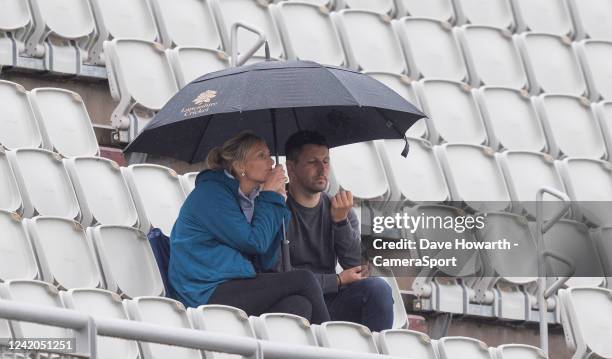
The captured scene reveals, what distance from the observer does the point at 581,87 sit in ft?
33.6

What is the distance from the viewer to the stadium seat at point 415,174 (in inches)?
328

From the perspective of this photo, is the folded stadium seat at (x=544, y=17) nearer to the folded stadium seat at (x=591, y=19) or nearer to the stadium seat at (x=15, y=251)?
the folded stadium seat at (x=591, y=19)

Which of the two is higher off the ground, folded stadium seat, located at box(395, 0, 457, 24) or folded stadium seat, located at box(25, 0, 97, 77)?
folded stadium seat, located at box(395, 0, 457, 24)

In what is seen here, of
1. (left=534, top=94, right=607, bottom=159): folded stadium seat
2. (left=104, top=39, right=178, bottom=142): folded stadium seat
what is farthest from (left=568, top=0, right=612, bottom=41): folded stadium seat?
(left=104, top=39, right=178, bottom=142): folded stadium seat

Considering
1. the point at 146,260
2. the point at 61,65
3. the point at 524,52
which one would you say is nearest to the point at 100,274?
the point at 146,260

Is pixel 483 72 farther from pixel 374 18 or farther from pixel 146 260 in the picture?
pixel 146 260

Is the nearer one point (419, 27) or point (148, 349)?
point (148, 349)

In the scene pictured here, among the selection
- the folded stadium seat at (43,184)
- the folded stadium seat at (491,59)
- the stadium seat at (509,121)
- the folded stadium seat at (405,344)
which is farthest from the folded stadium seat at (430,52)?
the folded stadium seat at (405,344)

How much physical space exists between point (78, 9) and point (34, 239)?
2.17m

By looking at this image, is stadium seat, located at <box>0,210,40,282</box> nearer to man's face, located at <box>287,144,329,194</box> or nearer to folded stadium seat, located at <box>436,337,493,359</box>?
man's face, located at <box>287,144,329,194</box>

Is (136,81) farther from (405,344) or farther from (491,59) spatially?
(491,59)

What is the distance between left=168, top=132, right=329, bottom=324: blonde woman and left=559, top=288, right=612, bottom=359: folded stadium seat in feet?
5.30

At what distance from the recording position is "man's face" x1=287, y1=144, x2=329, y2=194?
655 centimetres

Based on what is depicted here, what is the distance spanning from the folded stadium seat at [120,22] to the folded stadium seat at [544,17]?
2753mm
